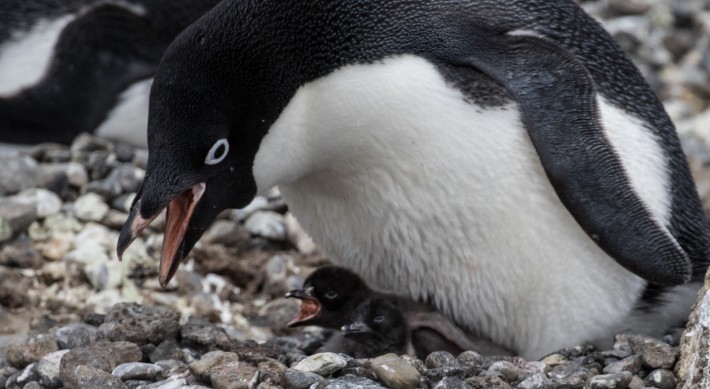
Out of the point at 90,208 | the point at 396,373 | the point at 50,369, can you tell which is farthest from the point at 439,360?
the point at 90,208

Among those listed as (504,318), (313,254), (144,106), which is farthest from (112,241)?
(504,318)

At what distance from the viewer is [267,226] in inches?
154

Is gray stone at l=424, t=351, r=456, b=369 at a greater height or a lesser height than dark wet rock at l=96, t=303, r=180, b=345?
greater

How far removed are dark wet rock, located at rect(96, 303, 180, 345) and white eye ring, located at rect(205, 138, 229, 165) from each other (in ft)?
1.17

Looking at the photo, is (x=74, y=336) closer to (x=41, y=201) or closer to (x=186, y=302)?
(x=186, y=302)

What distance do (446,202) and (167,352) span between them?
674mm

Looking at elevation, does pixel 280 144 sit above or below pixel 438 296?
above

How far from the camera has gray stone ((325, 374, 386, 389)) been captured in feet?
7.49

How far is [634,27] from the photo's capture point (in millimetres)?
5781

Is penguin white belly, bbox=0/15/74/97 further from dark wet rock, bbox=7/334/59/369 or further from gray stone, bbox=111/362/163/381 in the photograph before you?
gray stone, bbox=111/362/163/381

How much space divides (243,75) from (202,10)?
1.96 metres

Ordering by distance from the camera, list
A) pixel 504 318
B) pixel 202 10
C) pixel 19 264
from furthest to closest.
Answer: pixel 202 10 < pixel 19 264 < pixel 504 318

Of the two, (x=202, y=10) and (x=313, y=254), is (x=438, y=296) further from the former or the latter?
(x=202, y=10)

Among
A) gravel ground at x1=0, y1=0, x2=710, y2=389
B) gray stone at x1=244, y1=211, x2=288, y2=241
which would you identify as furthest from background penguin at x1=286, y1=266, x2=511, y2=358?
gray stone at x1=244, y1=211, x2=288, y2=241
